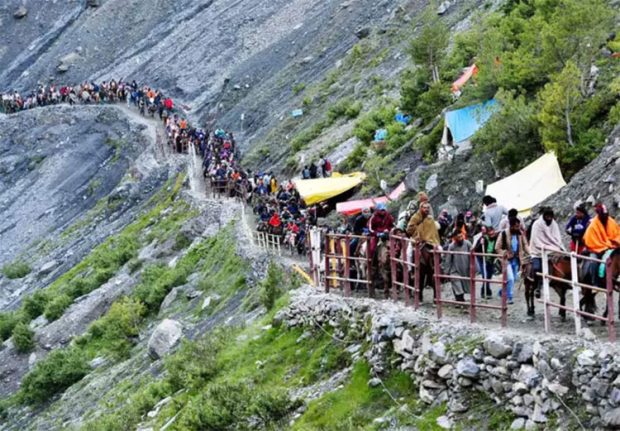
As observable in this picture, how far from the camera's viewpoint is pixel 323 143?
4438 cm

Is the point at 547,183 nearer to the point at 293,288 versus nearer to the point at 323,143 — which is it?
the point at 293,288

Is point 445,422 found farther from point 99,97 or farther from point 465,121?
→ point 99,97

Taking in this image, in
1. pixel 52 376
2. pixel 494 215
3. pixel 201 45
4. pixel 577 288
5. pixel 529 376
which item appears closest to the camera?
pixel 529 376

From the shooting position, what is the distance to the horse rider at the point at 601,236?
1284 cm

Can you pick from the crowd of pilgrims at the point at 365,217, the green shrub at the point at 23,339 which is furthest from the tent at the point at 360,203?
the green shrub at the point at 23,339

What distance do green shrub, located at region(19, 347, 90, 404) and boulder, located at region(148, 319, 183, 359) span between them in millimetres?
4073

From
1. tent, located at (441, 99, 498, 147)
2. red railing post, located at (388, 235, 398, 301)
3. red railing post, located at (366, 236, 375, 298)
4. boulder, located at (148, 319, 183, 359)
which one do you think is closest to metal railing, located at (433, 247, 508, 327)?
red railing post, located at (388, 235, 398, 301)

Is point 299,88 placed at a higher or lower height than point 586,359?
higher

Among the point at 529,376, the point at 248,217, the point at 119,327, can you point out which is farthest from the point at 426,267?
the point at 248,217

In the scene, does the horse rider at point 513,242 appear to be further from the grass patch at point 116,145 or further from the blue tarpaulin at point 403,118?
the grass patch at point 116,145

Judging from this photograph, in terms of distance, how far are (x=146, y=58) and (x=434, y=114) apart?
136ft

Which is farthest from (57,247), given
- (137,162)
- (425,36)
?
(425,36)

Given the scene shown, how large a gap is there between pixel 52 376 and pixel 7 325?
8622mm

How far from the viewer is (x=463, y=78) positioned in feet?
125
